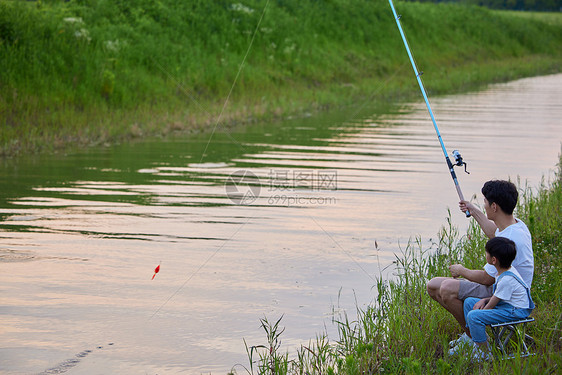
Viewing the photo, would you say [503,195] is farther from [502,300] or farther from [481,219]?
[502,300]

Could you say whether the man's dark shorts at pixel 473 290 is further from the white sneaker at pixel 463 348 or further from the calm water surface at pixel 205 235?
the calm water surface at pixel 205 235

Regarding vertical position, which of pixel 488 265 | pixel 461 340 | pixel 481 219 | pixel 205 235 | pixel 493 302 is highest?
pixel 205 235

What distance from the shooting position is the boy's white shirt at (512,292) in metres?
4.90

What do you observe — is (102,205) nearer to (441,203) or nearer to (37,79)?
(441,203)

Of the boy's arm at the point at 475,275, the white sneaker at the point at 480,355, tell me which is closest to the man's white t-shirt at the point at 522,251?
the boy's arm at the point at 475,275

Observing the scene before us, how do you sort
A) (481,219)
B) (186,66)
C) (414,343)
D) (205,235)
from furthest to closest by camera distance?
(186,66) → (205,235) → (481,219) → (414,343)

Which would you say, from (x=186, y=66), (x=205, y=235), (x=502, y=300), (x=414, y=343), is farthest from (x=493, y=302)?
(x=186, y=66)

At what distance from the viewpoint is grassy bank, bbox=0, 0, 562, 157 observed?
16.2m

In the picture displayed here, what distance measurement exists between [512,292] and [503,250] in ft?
0.90

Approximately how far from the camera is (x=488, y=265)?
5.15 metres

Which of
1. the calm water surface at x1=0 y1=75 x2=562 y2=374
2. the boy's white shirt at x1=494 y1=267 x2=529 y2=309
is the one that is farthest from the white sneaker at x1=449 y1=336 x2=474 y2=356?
the calm water surface at x1=0 y1=75 x2=562 y2=374

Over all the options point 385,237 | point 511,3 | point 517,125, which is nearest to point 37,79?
point 385,237

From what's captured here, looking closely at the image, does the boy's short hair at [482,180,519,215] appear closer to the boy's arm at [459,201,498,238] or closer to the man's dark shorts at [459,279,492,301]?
the boy's arm at [459,201,498,238]

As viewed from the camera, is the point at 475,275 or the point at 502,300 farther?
the point at 475,275
